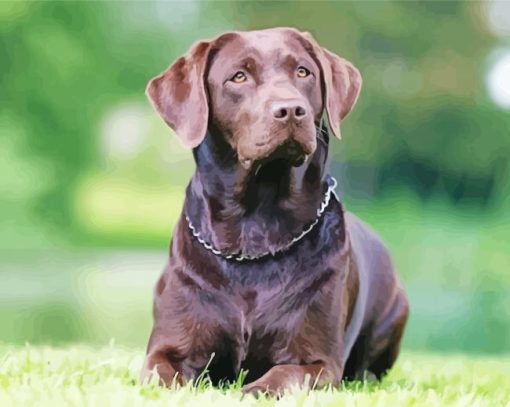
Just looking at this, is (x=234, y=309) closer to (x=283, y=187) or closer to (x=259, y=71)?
(x=283, y=187)

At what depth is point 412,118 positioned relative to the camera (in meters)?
15.8

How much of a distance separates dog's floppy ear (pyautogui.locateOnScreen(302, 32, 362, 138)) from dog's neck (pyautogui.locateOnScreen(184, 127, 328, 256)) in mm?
120

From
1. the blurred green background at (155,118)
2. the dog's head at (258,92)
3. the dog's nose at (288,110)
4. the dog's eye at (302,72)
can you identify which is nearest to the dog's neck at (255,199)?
the dog's head at (258,92)

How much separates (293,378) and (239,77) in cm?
93

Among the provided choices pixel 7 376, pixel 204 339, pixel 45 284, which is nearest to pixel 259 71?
pixel 204 339

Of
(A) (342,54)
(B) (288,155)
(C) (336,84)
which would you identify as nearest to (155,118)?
(A) (342,54)

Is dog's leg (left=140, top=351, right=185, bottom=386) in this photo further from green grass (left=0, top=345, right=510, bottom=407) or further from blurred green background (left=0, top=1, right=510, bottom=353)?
blurred green background (left=0, top=1, right=510, bottom=353)

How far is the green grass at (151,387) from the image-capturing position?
127 inches

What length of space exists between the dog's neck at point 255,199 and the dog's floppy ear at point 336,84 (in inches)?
4.7

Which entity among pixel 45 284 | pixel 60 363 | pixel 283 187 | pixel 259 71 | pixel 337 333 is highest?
pixel 259 71

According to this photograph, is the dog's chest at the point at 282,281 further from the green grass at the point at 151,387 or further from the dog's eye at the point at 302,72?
the dog's eye at the point at 302,72

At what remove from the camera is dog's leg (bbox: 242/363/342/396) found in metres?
3.54

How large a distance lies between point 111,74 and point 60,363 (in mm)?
11836

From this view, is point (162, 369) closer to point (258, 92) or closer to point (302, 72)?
point (258, 92)
